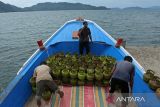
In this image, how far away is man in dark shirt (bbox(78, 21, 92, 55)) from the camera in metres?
10.9

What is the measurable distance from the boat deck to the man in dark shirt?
3255 mm

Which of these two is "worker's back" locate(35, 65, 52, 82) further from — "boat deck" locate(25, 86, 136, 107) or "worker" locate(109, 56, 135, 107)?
"worker" locate(109, 56, 135, 107)

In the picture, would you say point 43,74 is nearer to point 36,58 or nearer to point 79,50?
point 36,58

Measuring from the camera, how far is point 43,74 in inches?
272

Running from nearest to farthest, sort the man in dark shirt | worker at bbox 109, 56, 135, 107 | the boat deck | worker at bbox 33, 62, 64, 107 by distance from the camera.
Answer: worker at bbox 109, 56, 135, 107 < worker at bbox 33, 62, 64, 107 < the boat deck < the man in dark shirt

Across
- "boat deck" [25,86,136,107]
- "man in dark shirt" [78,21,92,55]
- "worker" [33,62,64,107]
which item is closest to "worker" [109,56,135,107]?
"boat deck" [25,86,136,107]

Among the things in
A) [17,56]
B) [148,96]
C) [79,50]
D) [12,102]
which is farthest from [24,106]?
[17,56]

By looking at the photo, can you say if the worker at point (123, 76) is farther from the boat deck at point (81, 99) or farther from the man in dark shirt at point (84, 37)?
the man in dark shirt at point (84, 37)

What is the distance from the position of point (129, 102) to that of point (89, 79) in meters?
1.65

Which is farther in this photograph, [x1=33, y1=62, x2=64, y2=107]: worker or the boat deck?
the boat deck

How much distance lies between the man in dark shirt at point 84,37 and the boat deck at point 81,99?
3255mm

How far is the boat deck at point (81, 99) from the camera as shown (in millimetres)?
7134

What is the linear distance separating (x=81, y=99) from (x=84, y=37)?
13.7 feet

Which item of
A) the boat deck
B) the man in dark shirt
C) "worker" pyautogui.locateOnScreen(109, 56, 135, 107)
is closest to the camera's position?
"worker" pyautogui.locateOnScreen(109, 56, 135, 107)
